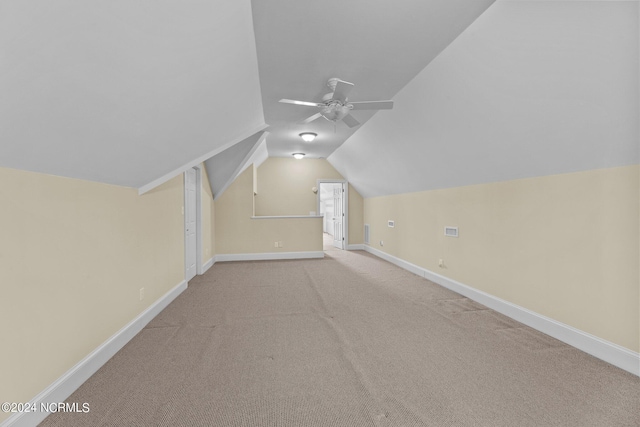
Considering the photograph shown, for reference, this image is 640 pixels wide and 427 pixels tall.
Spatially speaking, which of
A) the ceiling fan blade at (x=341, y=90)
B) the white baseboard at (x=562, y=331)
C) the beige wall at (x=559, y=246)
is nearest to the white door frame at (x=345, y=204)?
the beige wall at (x=559, y=246)

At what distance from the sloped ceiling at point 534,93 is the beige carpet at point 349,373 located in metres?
1.64

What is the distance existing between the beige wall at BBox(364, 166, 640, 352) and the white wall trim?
3.26 meters

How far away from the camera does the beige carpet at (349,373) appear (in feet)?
5.30

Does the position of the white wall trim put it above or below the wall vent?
below

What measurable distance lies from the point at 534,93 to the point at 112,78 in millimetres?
2848

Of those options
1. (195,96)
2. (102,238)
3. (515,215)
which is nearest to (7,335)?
(102,238)

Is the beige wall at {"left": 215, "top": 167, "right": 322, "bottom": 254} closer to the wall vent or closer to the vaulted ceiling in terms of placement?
the vaulted ceiling

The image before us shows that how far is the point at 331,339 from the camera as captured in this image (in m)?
2.56

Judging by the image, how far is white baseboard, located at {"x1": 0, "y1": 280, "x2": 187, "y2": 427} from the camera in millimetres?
1468

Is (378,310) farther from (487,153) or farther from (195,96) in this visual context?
(195,96)

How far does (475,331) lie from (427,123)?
7.94 feet

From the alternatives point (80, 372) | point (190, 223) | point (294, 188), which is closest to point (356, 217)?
point (294, 188)

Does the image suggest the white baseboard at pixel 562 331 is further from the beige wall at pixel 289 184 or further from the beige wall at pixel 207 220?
the beige wall at pixel 289 184

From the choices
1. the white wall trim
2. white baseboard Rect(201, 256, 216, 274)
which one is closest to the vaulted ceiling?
white baseboard Rect(201, 256, 216, 274)
